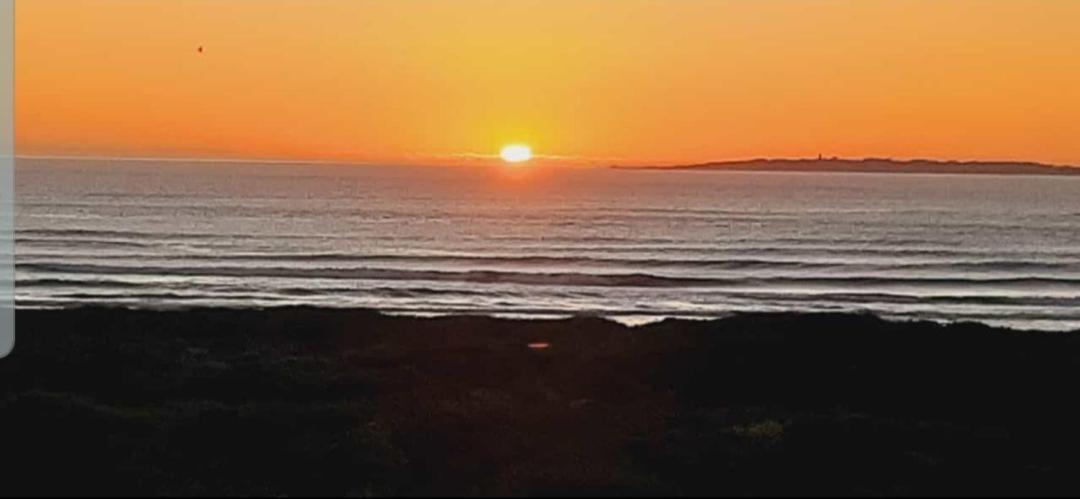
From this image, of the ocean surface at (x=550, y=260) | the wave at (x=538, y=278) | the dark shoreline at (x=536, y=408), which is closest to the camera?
the dark shoreline at (x=536, y=408)

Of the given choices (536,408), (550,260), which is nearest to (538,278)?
(550,260)

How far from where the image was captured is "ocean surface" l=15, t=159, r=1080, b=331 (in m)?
36.0

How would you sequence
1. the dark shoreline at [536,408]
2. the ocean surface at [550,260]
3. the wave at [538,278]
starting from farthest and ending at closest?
the wave at [538,278] → the ocean surface at [550,260] → the dark shoreline at [536,408]

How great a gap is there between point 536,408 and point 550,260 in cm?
3569

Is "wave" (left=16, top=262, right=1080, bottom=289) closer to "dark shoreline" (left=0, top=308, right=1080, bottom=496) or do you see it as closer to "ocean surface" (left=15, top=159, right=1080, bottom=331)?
"ocean surface" (left=15, top=159, right=1080, bottom=331)

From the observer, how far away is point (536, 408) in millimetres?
16062

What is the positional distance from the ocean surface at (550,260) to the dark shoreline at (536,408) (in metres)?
9.70

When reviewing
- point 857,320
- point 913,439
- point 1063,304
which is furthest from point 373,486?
point 1063,304

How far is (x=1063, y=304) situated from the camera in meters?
37.2

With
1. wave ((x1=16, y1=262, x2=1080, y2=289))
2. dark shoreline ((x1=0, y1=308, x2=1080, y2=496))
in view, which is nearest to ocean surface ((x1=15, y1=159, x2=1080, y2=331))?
wave ((x1=16, y1=262, x2=1080, y2=289))

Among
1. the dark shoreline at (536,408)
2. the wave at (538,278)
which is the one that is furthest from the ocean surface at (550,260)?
the dark shoreline at (536,408)

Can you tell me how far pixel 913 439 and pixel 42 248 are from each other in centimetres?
4224

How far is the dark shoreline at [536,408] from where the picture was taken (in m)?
12.3

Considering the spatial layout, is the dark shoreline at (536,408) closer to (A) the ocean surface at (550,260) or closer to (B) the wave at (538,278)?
(A) the ocean surface at (550,260)
